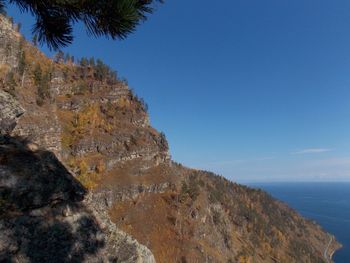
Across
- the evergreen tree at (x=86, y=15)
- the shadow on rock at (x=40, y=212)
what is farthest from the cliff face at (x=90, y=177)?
the evergreen tree at (x=86, y=15)

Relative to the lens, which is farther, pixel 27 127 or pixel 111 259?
pixel 27 127

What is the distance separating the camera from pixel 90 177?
94375 millimetres

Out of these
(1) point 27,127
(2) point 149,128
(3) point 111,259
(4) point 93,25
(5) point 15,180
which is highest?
(2) point 149,128

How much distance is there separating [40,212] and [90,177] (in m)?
83.3

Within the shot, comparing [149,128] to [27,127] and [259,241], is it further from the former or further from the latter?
[259,241]

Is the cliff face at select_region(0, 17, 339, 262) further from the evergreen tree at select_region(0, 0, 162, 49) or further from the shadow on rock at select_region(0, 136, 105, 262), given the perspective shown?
the evergreen tree at select_region(0, 0, 162, 49)

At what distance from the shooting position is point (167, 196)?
349ft

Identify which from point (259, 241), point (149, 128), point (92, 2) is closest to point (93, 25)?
point (92, 2)

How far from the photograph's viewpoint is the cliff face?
1438 cm

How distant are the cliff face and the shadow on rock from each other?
47mm

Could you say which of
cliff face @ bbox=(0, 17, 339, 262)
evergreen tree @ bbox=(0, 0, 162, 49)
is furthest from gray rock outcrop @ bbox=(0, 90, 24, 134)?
evergreen tree @ bbox=(0, 0, 162, 49)

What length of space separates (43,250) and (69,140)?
313ft

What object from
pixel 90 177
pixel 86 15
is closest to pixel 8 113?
pixel 86 15

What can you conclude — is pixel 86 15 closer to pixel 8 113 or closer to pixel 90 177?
pixel 8 113
